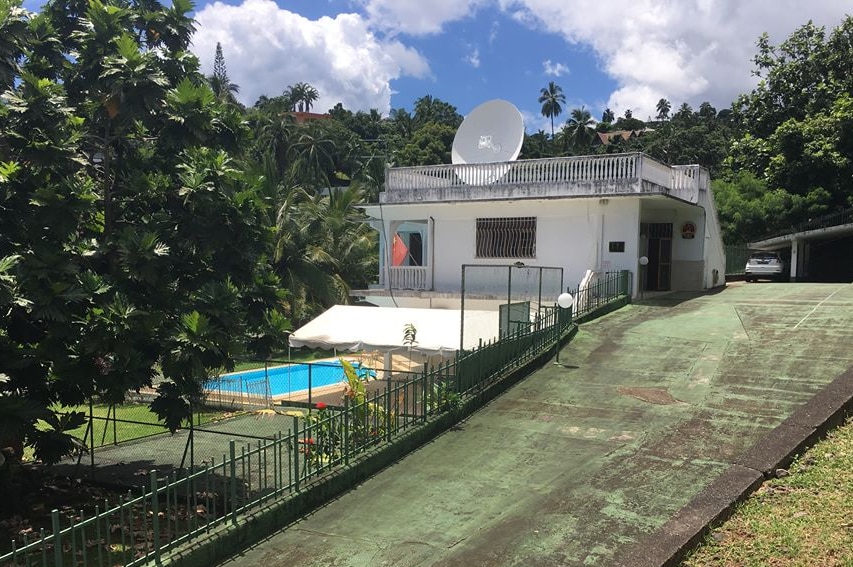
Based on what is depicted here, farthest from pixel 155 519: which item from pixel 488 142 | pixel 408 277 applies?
pixel 488 142

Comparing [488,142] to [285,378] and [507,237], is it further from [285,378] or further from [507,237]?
[285,378]

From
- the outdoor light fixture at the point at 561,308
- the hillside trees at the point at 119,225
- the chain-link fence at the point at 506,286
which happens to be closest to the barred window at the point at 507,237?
the chain-link fence at the point at 506,286

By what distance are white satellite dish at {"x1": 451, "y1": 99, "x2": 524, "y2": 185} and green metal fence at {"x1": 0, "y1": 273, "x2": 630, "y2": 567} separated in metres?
8.34

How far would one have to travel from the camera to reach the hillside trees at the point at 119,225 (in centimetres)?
689

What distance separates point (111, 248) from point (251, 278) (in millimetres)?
1678

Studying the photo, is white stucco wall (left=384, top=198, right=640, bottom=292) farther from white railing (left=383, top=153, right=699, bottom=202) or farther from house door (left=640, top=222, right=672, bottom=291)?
house door (left=640, top=222, right=672, bottom=291)

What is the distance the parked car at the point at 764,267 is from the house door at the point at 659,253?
5.73 meters

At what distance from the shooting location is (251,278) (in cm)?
842

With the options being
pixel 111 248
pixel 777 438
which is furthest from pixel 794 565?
pixel 111 248

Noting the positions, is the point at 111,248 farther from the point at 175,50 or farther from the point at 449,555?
the point at 449,555

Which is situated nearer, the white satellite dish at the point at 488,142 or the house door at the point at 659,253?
the white satellite dish at the point at 488,142

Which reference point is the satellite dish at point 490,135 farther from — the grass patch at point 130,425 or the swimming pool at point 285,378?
the grass patch at point 130,425

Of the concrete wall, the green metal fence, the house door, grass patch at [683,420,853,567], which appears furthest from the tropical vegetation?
the house door

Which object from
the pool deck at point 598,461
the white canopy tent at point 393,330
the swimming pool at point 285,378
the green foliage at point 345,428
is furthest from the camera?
the swimming pool at point 285,378
